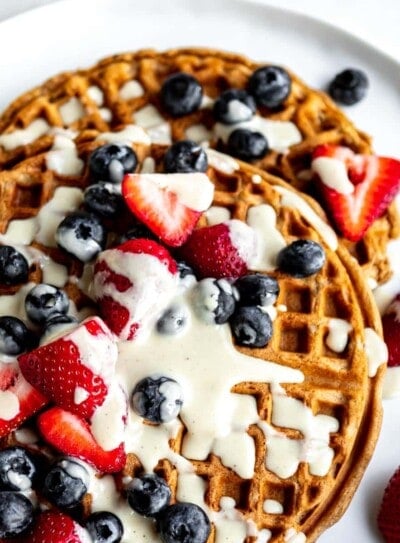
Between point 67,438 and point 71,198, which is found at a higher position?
point 71,198

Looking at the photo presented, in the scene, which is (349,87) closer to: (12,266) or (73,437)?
(12,266)

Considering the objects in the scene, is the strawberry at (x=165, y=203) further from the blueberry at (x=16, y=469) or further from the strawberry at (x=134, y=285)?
the blueberry at (x=16, y=469)

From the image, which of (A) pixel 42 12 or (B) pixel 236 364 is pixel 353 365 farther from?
(A) pixel 42 12

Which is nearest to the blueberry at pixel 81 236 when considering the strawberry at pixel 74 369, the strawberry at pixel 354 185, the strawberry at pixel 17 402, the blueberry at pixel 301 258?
the strawberry at pixel 74 369

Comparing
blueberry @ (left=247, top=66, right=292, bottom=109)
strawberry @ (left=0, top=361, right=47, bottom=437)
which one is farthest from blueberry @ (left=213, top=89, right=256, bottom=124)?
strawberry @ (left=0, top=361, right=47, bottom=437)

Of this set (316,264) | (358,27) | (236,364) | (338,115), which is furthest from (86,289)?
(358,27)

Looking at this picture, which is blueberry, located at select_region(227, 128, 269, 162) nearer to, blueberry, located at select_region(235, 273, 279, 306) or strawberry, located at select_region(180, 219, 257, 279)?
strawberry, located at select_region(180, 219, 257, 279)
